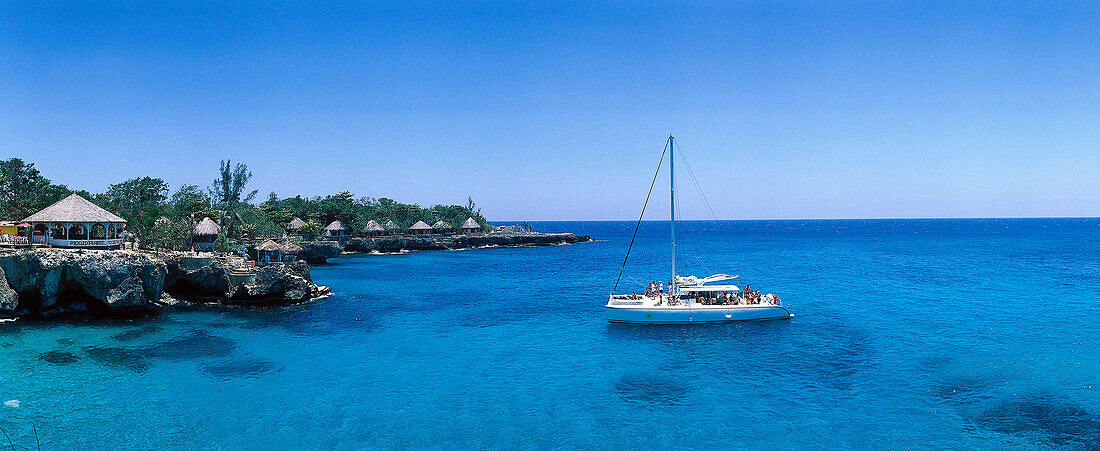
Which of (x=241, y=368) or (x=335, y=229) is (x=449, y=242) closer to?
(x=335, y=229)

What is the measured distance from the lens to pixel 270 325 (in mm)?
34344

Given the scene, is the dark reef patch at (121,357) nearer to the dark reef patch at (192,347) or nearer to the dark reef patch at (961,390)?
the dark reef patch at (192,347)

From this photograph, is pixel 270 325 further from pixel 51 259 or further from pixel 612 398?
pixel 612 398

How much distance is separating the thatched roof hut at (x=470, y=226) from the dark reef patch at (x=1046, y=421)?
→ 104m

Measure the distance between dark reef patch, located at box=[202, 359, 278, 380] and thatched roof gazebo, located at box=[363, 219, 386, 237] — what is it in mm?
74368

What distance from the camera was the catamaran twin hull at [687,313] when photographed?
34.6m

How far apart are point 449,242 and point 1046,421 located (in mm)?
95793

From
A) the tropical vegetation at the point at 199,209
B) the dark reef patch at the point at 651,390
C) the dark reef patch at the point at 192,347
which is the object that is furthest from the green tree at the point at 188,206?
the dark reef patch at the point at 651,390

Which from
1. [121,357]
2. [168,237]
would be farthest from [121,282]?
[168,237]

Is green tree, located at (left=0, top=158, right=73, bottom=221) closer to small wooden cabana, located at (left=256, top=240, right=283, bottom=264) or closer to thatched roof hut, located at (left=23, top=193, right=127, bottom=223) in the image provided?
small wooden cabana, located at (left=256, top=240, right=283, bottom=264)

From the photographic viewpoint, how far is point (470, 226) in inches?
4690

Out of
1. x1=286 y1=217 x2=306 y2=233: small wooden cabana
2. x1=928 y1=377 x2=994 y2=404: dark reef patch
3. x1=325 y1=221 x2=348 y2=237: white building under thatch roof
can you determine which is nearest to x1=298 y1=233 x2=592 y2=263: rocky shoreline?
x1=325 y1=221 x2=348 y2=237: white building under thatch roof

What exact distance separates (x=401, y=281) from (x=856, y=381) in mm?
44454

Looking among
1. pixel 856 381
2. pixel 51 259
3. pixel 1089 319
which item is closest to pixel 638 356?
→ pixel 856 381
